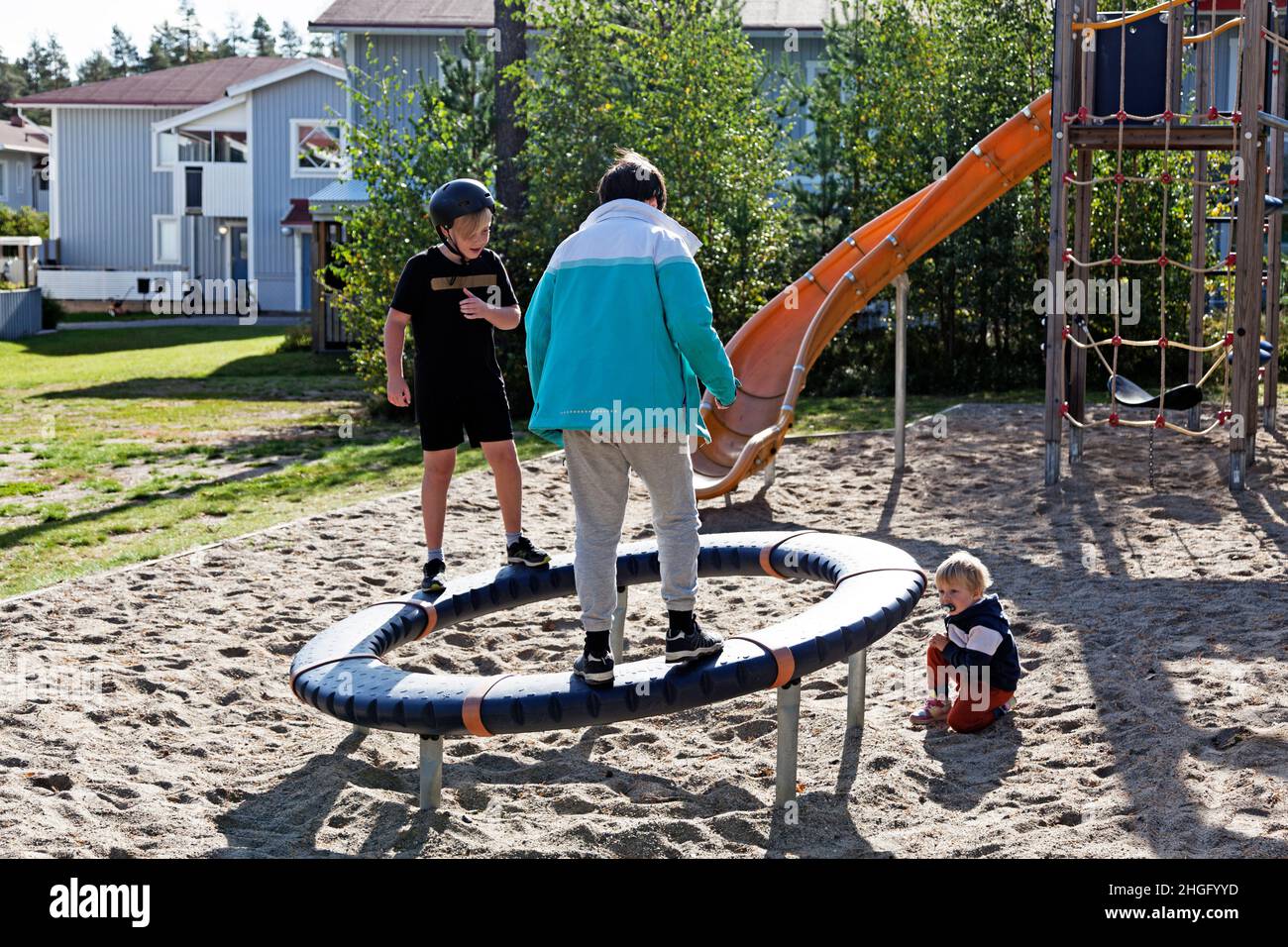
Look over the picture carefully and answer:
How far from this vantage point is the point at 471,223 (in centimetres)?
600

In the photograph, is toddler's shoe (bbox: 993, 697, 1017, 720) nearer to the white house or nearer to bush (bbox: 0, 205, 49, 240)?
the white house

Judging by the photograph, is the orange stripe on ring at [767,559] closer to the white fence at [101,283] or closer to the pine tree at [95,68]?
the white fence at [101,283]

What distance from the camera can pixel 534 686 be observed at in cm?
464

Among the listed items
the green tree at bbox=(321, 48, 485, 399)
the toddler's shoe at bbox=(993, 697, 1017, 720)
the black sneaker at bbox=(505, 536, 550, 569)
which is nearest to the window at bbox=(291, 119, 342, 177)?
the green tree at bbox=(321, 48, 485, 399)

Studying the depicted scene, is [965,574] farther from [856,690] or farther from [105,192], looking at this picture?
[105,192]

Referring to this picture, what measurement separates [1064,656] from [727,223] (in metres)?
10.8

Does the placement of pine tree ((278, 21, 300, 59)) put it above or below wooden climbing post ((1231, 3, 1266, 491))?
above

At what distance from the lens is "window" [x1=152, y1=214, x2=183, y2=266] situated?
41312 mm

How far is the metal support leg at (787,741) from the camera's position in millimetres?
4789

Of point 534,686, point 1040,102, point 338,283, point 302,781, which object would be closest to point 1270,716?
point 534,686

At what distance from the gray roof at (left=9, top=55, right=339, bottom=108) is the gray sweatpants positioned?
37728mm

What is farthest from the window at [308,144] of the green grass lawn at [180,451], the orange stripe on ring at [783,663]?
the orange stripe on ring at [783,663]
